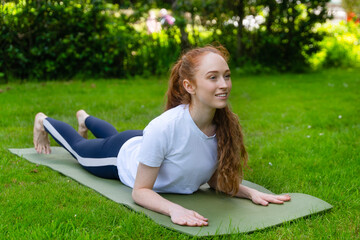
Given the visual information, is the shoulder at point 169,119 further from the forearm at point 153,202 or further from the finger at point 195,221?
the finger at point 195,221

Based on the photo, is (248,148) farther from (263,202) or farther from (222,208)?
(222,208)

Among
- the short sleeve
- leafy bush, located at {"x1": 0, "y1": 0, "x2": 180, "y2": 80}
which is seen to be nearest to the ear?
the short sleeve

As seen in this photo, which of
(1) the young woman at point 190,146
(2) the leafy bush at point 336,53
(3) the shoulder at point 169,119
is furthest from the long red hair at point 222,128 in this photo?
(2) the leafy bush at point 336,53

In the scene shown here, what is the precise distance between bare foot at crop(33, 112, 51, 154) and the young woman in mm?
1004

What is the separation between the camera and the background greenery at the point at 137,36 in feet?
24.9

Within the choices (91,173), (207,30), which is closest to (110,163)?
(91,173)

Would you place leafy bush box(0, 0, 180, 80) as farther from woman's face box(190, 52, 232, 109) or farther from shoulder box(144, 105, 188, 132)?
woman's face box(190, 52, 232, 109)

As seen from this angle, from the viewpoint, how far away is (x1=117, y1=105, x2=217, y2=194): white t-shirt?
2592 mm

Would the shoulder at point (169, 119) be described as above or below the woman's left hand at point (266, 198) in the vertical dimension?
above

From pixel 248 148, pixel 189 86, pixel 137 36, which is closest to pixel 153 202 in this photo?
pixel 189 86

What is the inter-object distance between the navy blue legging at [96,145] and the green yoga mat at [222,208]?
89mm

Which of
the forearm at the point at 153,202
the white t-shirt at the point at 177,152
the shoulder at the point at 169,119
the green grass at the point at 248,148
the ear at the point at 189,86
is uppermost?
the ear at the point at 189,86

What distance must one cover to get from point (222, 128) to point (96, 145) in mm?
1027

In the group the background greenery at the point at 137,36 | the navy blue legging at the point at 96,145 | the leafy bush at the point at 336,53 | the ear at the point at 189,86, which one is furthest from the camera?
the leafy bush at the point at 336,53
